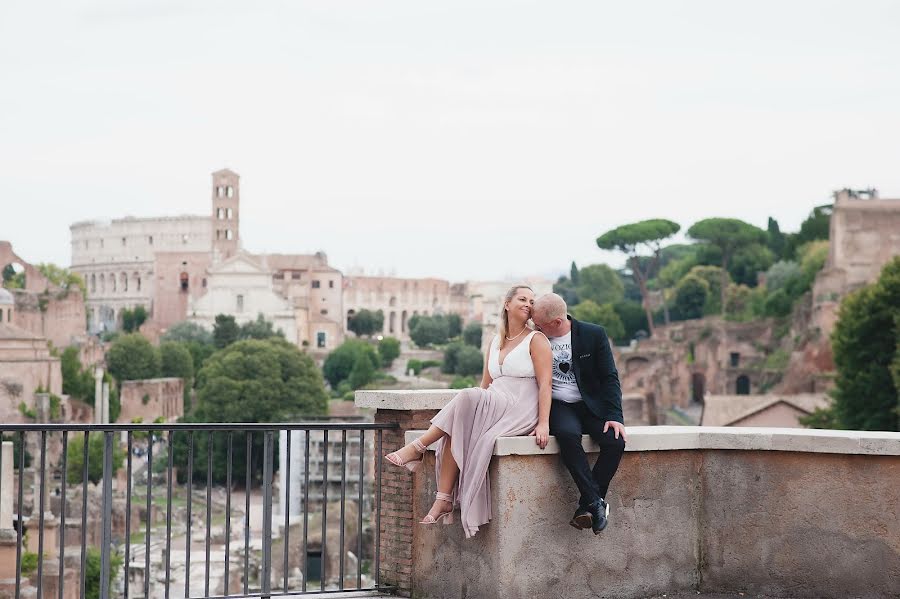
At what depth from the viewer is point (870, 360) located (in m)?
30.9

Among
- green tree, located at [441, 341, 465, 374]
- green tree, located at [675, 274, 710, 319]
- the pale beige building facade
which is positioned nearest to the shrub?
green tree, located at [441, 341, 465, 374]

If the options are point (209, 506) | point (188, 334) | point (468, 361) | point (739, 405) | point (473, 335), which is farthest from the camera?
point (473, 335)

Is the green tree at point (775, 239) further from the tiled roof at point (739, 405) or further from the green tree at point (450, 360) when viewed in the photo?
the tiled roof at point (739, 405)

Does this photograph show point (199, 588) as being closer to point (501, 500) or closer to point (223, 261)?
point (501, 500)

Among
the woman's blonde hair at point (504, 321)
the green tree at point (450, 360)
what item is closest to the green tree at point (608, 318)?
the green tree at point (450, 360)

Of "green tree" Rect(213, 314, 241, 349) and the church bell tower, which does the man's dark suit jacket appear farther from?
the church bell tower

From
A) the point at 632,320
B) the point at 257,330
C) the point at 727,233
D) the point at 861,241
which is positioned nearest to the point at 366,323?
the point at 257,330

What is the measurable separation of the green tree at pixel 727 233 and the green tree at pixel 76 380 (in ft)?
125

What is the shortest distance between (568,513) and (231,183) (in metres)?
120

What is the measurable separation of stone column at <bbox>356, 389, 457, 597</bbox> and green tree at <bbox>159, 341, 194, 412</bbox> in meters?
75.9

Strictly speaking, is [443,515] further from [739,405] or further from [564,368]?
[739,405]

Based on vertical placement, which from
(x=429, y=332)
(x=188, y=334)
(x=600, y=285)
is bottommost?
(x=188, y=334)

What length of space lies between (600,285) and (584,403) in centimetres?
11562

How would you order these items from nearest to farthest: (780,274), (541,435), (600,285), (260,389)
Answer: (541,435), (260,389), (780,274), (600,285)
